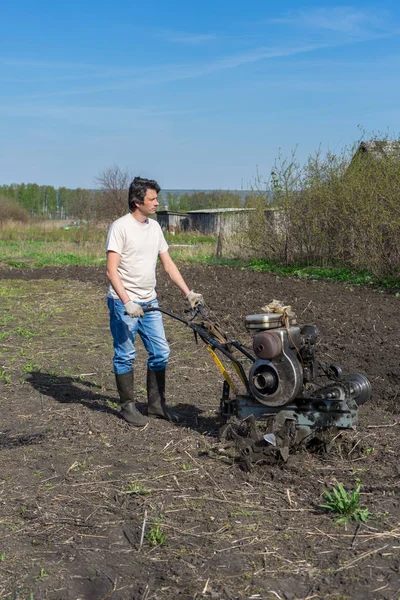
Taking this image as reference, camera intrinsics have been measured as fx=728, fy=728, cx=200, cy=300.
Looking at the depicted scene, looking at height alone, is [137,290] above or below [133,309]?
above

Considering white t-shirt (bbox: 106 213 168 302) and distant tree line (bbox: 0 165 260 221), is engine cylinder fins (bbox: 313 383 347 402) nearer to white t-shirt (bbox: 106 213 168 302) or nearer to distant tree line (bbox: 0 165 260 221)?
white t-shirt (bbox: 106 213 168 302)

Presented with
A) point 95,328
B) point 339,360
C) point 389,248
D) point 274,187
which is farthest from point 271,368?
point 274,187

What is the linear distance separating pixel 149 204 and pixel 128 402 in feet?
5.45

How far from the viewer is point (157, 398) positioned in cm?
621

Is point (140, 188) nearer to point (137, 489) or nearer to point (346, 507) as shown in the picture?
point (137, 489)

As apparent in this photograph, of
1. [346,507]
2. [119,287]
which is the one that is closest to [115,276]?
[119,287]

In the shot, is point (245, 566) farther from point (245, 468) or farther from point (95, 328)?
point (95, 328)

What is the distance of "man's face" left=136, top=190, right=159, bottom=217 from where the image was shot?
5785 millimetres

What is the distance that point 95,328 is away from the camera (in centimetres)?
1091

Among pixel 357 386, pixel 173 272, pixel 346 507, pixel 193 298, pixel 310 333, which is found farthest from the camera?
pixel 173 272

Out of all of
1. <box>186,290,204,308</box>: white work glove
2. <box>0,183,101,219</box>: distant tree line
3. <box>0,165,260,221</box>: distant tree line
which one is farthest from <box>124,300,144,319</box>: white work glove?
<box>0,183,101,219</box>: distant tree line

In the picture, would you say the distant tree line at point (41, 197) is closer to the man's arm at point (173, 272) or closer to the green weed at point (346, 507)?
the man's arm at point (173, 272)

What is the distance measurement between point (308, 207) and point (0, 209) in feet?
113

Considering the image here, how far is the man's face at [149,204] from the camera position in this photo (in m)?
5.79
